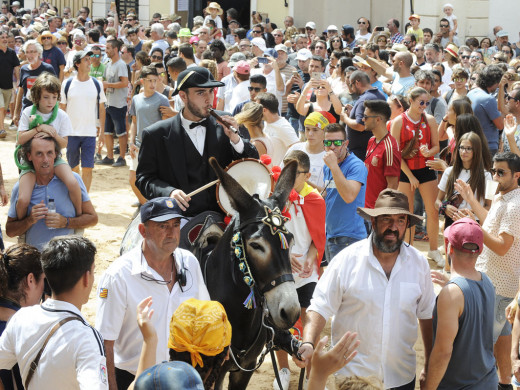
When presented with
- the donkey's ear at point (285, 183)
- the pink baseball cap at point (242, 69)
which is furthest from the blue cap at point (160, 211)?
the pink baseball cap at point (242, 69)

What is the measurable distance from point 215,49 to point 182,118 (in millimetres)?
10048

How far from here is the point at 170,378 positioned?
7.80ft

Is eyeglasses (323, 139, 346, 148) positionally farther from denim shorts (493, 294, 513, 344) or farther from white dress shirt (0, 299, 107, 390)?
white dress shirt (0, 299, 107, 390)

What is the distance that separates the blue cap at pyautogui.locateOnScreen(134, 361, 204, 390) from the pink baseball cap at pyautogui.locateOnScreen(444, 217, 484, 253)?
257 centimetres

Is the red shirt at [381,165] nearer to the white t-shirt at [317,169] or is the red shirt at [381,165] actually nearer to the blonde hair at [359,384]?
the white t-shirt at [317,169]

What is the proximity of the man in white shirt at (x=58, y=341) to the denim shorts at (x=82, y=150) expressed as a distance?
813 cm

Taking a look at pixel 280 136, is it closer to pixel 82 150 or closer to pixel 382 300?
pixel 82 150

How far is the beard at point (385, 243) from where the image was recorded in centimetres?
470

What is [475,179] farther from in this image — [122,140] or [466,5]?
[466,5]

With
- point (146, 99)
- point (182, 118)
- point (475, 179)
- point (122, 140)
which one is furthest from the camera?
point (122, 140)

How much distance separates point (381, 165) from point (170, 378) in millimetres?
6521

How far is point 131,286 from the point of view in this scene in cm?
441

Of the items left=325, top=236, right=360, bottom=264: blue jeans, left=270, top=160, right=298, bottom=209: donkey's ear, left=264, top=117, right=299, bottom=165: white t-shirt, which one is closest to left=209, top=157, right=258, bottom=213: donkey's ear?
left=270, top=160, right=298, bottom=209: donkey's ear

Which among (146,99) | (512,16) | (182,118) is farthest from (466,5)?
(182,118)
